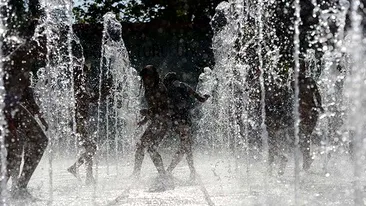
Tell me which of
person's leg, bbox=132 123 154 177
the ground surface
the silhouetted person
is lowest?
the ground surface

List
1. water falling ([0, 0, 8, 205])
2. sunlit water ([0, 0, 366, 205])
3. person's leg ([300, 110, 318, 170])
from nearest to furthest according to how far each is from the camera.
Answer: water falling ([0, 0, 8, 205]) → sunlit water ([0, 0, 366, 205]) → person's leg ([300, 110, 318, 170])

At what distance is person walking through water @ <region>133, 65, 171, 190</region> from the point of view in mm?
7254

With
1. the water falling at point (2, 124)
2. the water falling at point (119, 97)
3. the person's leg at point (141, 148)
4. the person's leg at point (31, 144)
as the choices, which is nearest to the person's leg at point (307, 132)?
the person's leg at point (141, 148)

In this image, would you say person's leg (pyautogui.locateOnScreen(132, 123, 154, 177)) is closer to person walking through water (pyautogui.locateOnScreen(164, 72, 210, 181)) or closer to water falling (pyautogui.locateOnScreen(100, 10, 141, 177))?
person walking through water (pyautogui.locateOnScreen(164, 72, 210, 181))

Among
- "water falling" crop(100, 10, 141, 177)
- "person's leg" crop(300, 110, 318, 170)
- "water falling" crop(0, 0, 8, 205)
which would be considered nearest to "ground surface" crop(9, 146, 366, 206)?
"person's leg" crop(300, 110, 318, 170)

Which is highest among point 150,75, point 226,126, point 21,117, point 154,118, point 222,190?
point 150,75

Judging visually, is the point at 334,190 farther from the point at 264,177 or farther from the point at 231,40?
the point at 231,40

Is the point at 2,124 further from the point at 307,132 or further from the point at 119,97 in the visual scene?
the point at 119,97

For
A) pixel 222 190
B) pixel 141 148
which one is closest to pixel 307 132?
pixel 222 190

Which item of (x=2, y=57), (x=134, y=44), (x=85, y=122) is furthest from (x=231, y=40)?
(x=2, y=57)

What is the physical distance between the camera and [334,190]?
6078 mm

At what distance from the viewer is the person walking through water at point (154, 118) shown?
7254 mm

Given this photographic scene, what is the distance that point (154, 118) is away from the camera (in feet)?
24.7

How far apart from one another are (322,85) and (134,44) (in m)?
5.55
